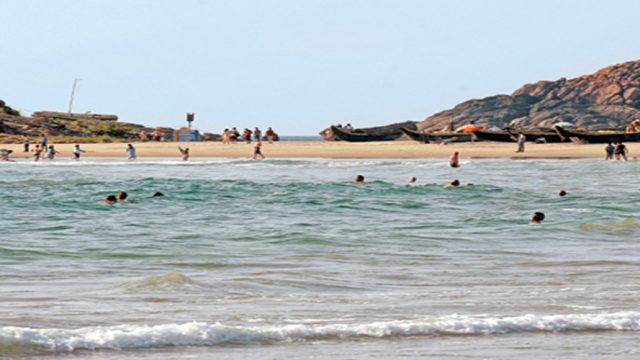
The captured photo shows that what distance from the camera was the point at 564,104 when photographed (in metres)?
149

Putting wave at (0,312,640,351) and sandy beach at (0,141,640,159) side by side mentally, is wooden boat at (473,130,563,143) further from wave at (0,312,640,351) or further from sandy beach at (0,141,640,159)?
wave at (0,312,640,351)

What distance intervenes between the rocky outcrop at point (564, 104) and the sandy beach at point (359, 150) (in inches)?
2782

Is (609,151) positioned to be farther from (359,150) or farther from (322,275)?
(322,275)

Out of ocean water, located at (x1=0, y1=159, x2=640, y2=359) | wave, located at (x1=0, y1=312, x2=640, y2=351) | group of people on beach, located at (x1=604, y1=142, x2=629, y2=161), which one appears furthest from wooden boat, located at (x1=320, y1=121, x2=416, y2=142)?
wave, located at (x1=0, y1=312, x2=640, y2=351)

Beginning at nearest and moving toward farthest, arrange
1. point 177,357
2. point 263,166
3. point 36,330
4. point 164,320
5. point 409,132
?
point 177,357, point 36,330, point 164,320, point 263,166, point 409,132

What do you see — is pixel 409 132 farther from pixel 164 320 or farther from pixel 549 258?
pixel 164 320

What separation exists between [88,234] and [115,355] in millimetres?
11919

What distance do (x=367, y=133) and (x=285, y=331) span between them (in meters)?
67.9

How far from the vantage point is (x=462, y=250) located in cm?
1585

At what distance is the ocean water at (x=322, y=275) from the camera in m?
8.12

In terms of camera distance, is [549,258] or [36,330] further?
[549,258]

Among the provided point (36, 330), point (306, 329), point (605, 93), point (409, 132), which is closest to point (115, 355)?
point (36, 330)

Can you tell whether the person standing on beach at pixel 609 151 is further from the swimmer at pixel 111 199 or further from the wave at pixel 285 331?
the wave at pixel 285 331

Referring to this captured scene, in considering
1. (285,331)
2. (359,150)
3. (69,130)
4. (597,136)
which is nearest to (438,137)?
(359,150)
